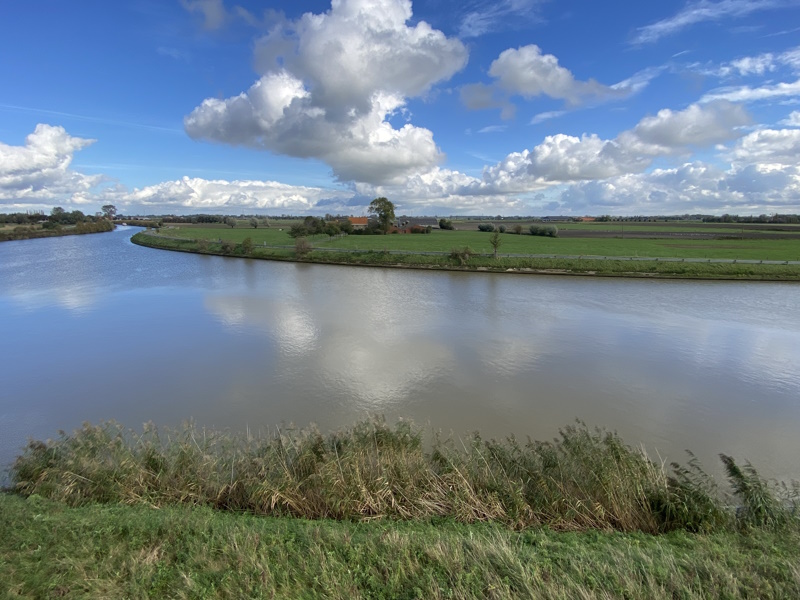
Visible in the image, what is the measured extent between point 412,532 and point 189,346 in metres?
11.7

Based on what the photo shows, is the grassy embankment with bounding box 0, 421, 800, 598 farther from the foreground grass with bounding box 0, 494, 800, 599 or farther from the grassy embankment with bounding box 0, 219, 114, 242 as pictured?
the grassy embankment with bounding box 0, 219, 114, 242

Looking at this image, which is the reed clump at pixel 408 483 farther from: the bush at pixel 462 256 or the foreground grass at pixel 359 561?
the bush at pixel 462 256

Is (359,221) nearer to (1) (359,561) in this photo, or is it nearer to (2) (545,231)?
(2) (545,231)

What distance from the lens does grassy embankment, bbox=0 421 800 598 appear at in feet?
11.3

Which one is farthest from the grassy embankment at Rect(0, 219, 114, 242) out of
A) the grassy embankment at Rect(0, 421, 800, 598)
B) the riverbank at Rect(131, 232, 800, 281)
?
the grassy embankment at Rect(0, 421, 800, 598)

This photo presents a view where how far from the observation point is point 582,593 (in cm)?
314

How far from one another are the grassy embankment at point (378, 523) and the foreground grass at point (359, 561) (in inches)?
0.7

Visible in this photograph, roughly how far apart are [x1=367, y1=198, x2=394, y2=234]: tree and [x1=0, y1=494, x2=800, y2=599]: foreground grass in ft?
195

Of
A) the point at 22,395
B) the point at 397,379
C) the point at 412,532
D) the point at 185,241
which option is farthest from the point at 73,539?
the point at 185,241

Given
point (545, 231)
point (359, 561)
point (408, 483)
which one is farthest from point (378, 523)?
point (545, 231)

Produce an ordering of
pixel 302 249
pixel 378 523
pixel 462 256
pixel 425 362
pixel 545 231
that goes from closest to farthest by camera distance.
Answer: pixel 378 523, pixel 425 362, pixel 462 256, pixel 302 249, pixel 545 231

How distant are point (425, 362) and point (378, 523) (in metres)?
7.22

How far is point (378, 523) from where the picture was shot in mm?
4727

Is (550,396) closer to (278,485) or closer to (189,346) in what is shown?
(278,485)
